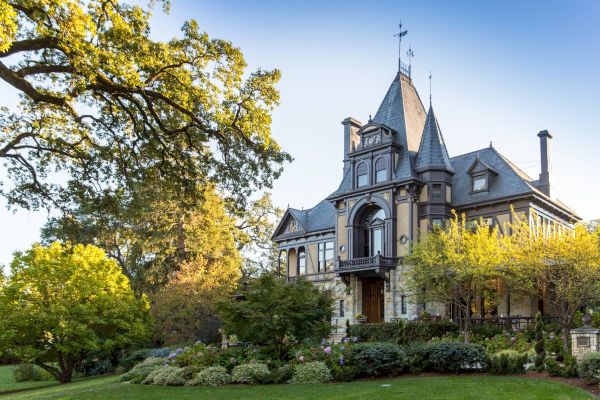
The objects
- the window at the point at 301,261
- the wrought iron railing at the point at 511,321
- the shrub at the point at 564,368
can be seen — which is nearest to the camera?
the shrub at the point at 564,368

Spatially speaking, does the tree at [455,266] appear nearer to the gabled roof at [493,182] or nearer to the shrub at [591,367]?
the gabled roof at [493,182]

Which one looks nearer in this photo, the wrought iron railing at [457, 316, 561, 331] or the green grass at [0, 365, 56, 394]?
the wrought iron railing at [457, 316, 561, 331]

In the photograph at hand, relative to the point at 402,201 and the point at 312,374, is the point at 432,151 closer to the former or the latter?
the point at 402,201

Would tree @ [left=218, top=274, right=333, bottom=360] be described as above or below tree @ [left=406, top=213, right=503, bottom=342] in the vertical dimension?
below

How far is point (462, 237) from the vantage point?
25.4 m

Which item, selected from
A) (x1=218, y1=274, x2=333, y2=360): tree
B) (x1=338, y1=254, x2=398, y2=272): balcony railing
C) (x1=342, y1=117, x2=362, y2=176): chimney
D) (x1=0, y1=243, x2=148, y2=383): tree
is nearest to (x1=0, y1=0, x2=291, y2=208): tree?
(x1=218, y1=274, x2=333, y2=360): tree

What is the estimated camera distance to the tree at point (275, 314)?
721 inches

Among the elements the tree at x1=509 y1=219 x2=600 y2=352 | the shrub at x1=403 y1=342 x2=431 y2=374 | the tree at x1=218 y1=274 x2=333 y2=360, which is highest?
the tree at x1=509 y1=219 x2=600 y2=352

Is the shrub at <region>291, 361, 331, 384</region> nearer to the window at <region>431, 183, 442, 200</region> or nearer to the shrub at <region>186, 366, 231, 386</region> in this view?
the shrub at <region>186, 366, 231, 386</region>

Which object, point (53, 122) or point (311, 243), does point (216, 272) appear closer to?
point (311, 243)

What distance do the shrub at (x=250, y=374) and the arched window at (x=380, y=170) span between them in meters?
17.4

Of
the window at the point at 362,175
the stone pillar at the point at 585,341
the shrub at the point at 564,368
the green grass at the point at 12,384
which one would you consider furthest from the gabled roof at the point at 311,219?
the shrub at the point at 564,368

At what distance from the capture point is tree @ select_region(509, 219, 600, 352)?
20.0 meters

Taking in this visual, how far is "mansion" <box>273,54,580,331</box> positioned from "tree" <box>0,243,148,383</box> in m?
10.9
